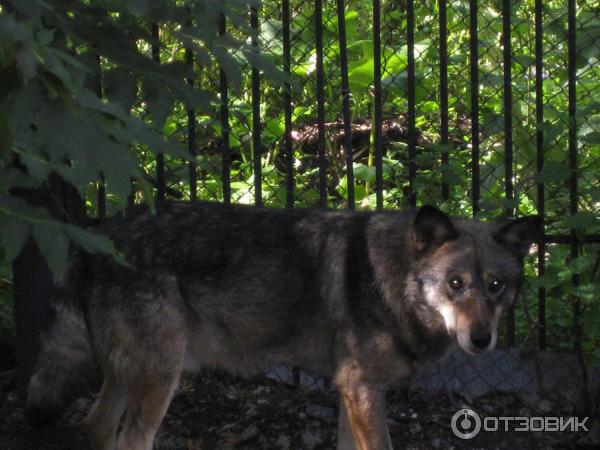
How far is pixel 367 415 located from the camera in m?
4.08

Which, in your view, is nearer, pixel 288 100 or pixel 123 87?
pixel 123 87

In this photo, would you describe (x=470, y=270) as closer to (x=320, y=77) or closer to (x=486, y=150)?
(x=320, y=77)

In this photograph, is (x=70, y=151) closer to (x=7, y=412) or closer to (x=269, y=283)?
(x=269, y=283)

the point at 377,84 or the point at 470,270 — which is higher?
the point at 377,84

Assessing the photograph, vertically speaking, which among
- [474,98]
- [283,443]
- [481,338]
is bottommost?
[283,443]

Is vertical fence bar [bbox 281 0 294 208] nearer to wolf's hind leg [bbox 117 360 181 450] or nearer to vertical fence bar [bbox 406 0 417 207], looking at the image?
vertical fence bar [bbox 406 0 417 207]

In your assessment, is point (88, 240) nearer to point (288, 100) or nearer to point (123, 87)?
point (123, 87)

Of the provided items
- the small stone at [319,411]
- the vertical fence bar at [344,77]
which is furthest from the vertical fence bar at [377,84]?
the small stone at [319,411]

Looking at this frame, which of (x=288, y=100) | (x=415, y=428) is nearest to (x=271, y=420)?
(x=415, y=428)

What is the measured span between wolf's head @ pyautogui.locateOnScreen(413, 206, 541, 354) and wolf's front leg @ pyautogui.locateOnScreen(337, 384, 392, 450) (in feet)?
1.46

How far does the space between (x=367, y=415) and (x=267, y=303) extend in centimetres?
64

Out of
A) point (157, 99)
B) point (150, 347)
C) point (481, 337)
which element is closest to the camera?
point (157, 99)

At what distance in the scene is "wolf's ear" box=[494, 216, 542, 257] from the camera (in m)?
4.13

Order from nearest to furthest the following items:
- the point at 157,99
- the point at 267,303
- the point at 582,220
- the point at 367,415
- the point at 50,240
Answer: the point at 50,240 → the point at 157,99 → the point at 367,415 → the point at 267,303 → the point at 582,220
